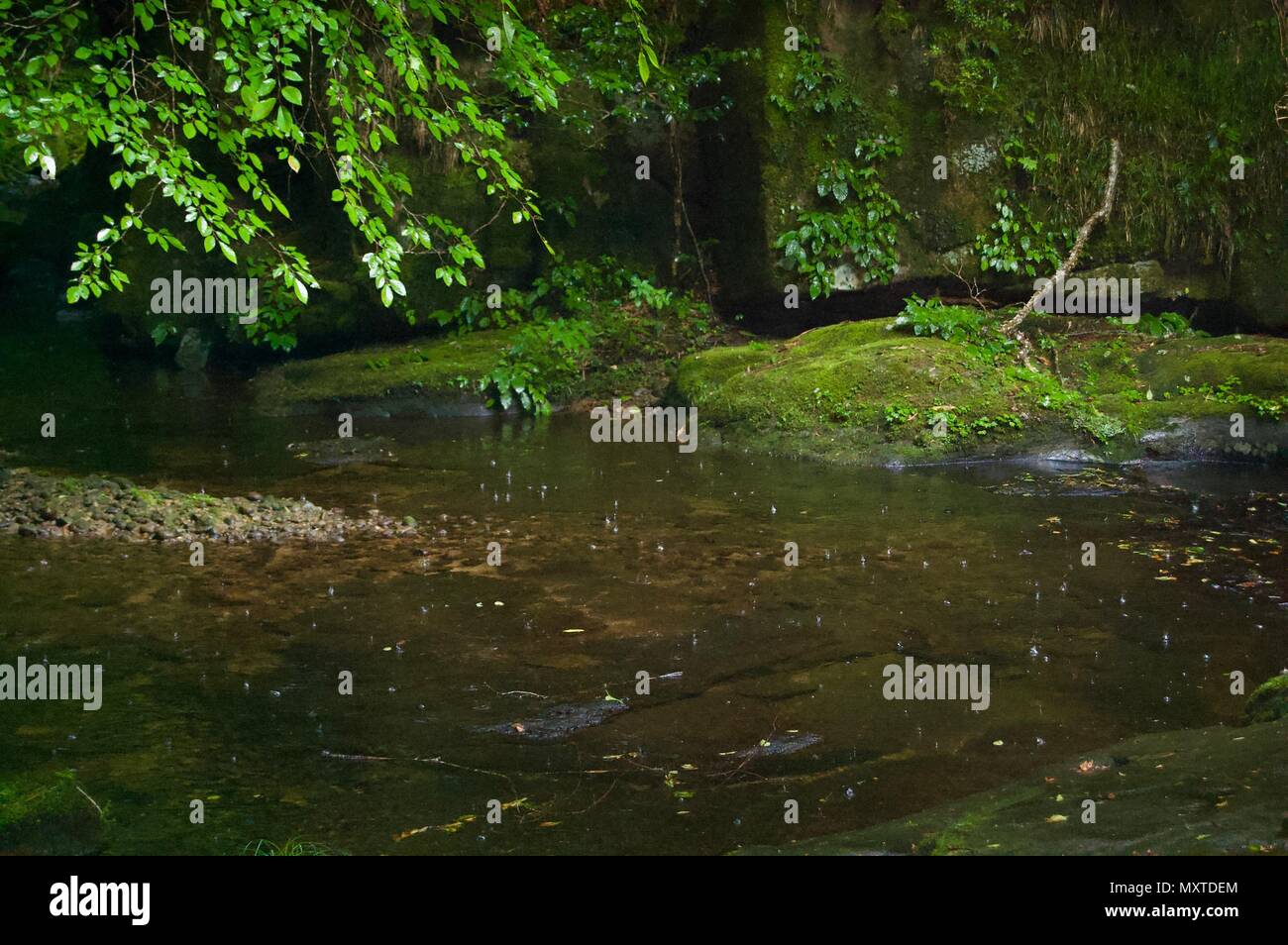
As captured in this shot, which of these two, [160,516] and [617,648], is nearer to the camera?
[617,648]

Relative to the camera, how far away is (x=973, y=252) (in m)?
15.7

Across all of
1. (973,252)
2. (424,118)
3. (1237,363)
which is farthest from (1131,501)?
(424,118)

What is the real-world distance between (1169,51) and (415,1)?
12.5 meters

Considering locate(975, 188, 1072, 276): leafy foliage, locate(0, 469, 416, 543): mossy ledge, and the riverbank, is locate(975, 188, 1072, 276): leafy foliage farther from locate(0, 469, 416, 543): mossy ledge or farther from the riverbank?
locate(0, 469, 416, 543): mossy ledge

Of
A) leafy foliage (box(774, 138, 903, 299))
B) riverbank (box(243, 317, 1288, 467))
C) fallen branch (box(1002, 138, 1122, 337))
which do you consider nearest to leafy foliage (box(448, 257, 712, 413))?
riverbank (box(243, 317, 1288, 467))

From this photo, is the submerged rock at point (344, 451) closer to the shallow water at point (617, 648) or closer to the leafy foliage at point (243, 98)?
the shallow water at point (617, 648)

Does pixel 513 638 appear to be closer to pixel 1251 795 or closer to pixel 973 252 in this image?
pixel 1251 795

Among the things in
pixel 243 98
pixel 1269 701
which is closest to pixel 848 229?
pixel 1269 701

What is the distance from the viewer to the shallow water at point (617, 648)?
510cm

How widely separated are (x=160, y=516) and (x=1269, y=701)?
775cm

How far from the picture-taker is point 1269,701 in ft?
18.7

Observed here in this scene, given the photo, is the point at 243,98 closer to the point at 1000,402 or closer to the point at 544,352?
the point at 1000,402

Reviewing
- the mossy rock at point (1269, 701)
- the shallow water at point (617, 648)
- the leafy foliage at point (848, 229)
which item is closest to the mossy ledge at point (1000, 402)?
the shallow water at point (617, 648)

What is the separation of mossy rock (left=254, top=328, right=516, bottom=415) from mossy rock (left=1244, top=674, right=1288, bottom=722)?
10744 millimetres
